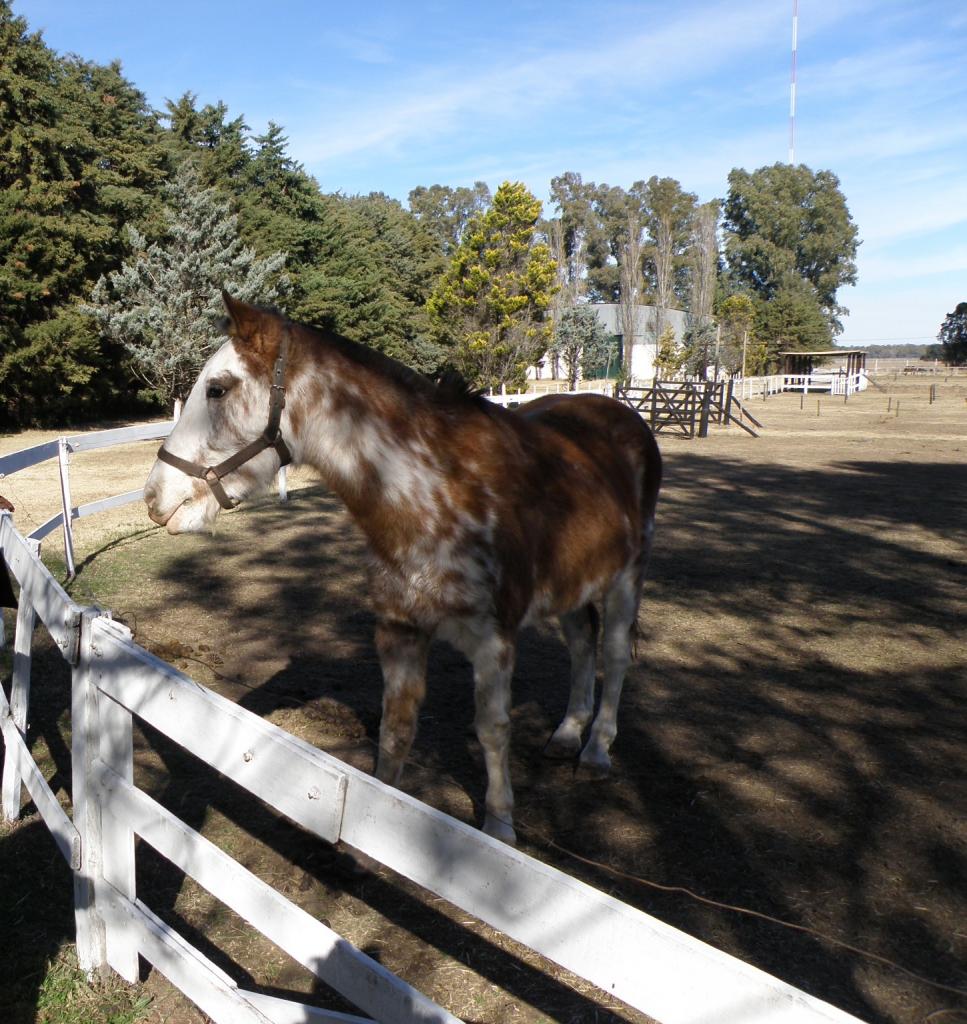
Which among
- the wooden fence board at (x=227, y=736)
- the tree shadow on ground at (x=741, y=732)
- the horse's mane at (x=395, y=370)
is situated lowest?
the tree shadow on ground at (x=741, y=732)

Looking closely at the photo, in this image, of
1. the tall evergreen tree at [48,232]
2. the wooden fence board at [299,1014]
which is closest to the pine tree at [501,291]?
the tall evergreen tree at [48,232]

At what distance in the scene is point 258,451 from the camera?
3467mm

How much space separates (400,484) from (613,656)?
185cm

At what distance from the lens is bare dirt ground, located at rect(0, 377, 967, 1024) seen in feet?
10.1

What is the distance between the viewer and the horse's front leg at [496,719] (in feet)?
11.6

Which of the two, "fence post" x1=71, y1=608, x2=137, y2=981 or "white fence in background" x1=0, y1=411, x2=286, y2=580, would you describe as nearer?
"fence post" x1=71, y1=608, x2=137, y2=981

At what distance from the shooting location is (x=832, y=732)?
502 cm

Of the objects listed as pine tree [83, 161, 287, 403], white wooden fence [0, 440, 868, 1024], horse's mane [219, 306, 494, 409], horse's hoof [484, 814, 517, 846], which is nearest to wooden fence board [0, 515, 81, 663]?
white wooden fence [0, 440, 868, 1024]

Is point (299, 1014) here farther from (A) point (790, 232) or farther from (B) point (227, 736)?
(A) point (790, 232)

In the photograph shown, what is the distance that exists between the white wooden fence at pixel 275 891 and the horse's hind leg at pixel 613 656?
237 cm

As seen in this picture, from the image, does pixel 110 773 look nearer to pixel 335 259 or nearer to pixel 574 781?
pixel 574 781

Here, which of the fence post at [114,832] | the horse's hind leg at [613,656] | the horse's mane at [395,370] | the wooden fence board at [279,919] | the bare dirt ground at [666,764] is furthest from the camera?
the horse's hind leg at [613,656]

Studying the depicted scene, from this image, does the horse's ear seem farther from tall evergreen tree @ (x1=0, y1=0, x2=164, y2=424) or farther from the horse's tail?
tall evergreen tree @ (x1=0, y1=0, x2=164, y2=424)

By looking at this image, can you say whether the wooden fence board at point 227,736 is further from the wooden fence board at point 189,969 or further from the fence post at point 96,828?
the wooden fence board at point 189,969
